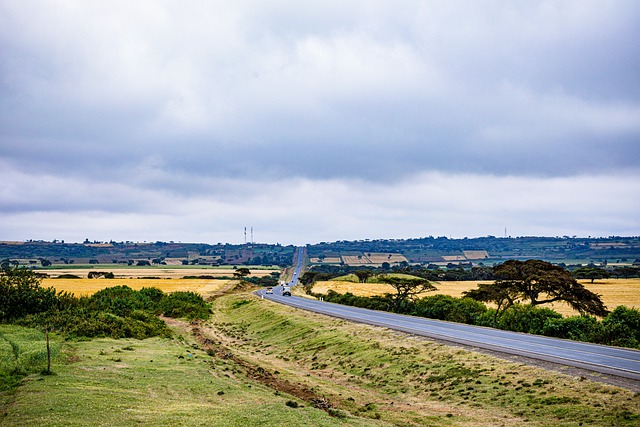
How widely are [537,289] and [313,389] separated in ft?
94.9

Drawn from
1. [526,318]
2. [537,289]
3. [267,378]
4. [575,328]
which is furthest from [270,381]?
[537,289]

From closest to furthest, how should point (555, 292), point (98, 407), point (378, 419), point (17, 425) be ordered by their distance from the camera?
point (17, 425) < point (98, 407) < point (378, 419) < point (555, 292)

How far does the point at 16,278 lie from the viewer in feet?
164

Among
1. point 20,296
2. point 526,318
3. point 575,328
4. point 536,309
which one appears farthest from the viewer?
point 20,296

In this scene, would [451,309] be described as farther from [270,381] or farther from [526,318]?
[270,381]

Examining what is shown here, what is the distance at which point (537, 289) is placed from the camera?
4747cm

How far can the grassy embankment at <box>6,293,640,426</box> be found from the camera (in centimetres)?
1784

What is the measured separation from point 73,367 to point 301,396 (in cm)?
1124

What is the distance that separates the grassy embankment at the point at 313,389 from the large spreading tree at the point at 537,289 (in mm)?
14262

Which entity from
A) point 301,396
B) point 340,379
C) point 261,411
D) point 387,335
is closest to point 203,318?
point 387,335

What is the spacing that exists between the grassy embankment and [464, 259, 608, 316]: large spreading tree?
14262 mm

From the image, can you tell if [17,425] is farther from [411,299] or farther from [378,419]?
[411,299]

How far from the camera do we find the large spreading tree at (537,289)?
43.4 meters

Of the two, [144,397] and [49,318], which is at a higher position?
[144,397]
